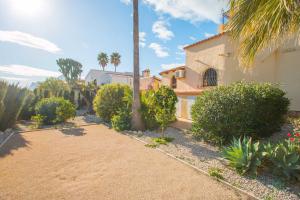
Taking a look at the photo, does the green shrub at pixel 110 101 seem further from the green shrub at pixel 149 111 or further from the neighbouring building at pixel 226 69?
the neighbouring building at pixel 226 69

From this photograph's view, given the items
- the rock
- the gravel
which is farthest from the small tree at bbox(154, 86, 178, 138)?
the rock

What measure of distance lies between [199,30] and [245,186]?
10751 millimetres

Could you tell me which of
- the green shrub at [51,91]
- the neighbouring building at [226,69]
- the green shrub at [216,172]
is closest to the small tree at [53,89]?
the green shrub at [51,91]

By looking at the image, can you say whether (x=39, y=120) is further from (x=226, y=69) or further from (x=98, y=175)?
(x=226, y=69)

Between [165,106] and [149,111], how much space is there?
1293mm

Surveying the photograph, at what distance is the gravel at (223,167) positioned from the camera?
388 centimetres

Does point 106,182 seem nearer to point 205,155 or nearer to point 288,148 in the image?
point 205,155

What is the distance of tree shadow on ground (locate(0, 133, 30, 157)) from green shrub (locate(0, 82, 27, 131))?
1982 millimetres

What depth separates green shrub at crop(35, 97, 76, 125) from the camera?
12.4 m

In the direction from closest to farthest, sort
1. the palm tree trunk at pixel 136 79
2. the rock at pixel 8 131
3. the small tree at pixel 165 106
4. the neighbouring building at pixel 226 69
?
1. the small tree at pixel 165 106
2. the neighbouring building at pixel 226 69
3. the rock at pixel 8 131
4. the palm tree trunk at pixel 136 79

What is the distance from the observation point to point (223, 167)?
518cm

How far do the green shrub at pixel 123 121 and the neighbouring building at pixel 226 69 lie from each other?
6.01m

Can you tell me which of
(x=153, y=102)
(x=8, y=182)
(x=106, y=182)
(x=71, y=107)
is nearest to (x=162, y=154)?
(x=106, y=182)

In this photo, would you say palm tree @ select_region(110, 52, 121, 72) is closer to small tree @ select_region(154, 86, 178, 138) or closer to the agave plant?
small tree @ select_region(154, 86, 178, 138)
